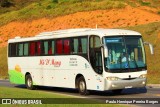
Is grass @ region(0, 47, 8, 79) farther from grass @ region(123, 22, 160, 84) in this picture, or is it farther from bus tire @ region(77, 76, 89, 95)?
bus tire @ region(77, 76, 89, 95)

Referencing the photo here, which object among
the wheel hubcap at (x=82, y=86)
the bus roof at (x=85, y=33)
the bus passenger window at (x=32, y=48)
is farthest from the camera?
the bus passenger window at (x=32, y=48)

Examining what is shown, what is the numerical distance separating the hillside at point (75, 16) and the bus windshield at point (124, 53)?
28585mm

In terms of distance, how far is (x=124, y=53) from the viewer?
74.3ft

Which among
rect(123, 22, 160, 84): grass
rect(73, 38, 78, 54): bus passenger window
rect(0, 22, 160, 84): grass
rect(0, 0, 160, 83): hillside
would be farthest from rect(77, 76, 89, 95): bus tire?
rect(0, 0, 160, 83): hillside

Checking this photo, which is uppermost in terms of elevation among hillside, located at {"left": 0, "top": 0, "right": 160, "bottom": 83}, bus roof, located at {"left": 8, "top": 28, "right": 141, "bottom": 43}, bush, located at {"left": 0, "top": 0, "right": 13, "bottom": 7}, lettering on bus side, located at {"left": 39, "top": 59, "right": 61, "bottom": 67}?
bush, located at {"left": 0, "top": 0, "right": 13, "bottom": 7}

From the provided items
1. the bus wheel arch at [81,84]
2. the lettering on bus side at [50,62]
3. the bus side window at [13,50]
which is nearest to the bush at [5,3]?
the bus side window at [13,50]

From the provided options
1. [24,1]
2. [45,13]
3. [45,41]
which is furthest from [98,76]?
[24,1]

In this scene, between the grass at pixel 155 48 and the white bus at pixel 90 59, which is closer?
the white bus at pixel 90 59

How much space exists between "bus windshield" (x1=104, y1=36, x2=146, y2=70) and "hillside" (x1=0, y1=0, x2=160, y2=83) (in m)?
28.6

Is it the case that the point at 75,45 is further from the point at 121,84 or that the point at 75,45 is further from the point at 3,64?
the point at 3,64

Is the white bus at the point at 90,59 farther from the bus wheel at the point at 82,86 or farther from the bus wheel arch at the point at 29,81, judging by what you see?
the bus wheel arch at the point at 29,81

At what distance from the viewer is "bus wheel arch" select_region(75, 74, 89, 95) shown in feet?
78.1

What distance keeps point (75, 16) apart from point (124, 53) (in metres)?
44.3

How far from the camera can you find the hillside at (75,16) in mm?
60459
